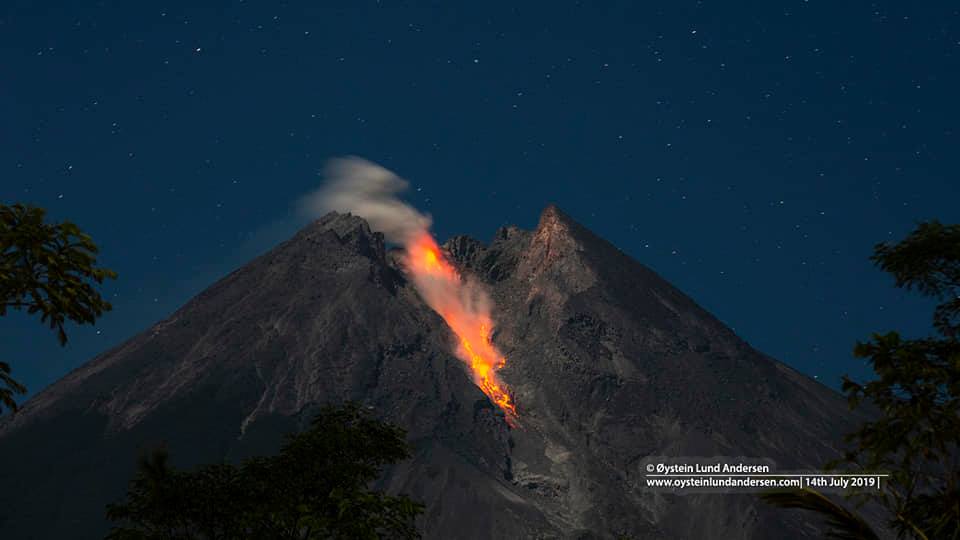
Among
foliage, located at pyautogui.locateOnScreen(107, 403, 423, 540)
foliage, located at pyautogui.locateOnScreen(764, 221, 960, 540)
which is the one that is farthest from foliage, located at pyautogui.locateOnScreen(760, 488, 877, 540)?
foliage, located at pyautogui.locateOnScreen(107, 403, 423, 540)

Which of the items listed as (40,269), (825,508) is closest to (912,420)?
(825,508)

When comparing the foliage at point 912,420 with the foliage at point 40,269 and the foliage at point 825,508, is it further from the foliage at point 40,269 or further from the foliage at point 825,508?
the foliage at point 40,269

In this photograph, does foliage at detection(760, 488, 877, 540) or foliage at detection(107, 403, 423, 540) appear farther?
foliage at detection(107, 403, 423, 540)

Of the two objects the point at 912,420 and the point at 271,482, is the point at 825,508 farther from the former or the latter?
the point at 271,482

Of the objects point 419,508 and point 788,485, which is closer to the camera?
point 788,485

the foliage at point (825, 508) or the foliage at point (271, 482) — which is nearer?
the foliage at point (825, 508)

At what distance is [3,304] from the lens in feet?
46.3

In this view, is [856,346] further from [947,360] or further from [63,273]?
[63,273]

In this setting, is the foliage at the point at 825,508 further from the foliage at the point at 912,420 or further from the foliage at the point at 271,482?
the foliage at the point at 271,482

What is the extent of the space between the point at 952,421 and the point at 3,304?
49.0ft

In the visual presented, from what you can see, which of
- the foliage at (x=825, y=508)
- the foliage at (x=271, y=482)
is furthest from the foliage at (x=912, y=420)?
the foliage at (x=271, y=482)

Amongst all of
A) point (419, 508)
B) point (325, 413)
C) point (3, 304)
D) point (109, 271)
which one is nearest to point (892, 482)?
point (419, 508)

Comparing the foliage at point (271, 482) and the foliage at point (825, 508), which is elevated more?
the foliage at point (271, 482)

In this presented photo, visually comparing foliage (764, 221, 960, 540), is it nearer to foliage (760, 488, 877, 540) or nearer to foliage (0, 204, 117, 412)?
foliage (760, 488, 877, 540)
